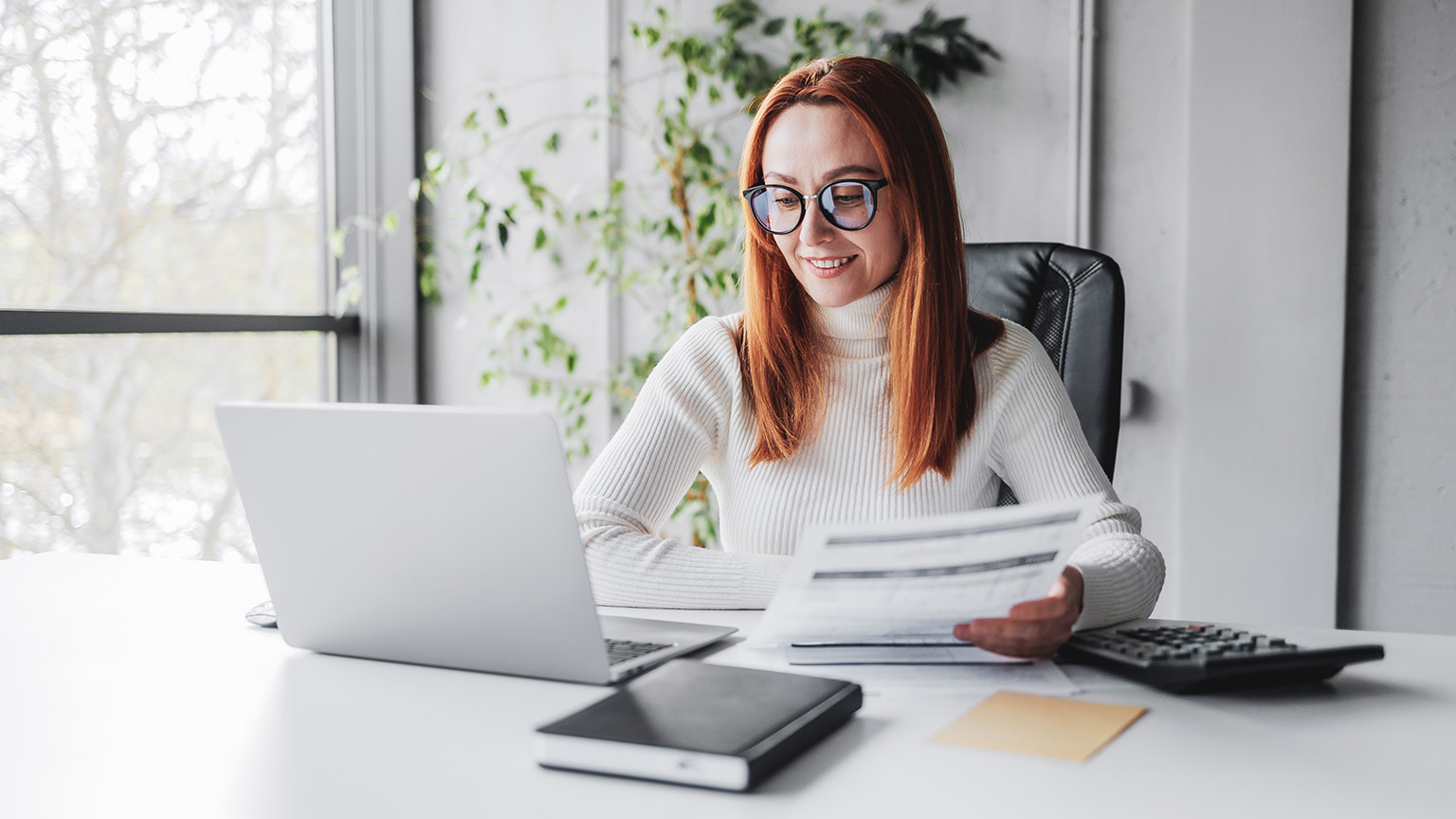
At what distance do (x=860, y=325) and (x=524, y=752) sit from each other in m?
0.91

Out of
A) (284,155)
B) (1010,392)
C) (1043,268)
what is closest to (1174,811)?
(1010,392)

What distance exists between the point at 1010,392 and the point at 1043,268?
1.07 feet

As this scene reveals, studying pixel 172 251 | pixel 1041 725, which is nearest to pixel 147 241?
pixel 172 251

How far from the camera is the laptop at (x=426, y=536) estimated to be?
85cm

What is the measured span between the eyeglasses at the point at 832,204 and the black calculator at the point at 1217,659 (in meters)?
0.66

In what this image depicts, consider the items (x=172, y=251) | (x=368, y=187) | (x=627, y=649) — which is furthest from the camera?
(x=368, y=187)

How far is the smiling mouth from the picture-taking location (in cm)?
148

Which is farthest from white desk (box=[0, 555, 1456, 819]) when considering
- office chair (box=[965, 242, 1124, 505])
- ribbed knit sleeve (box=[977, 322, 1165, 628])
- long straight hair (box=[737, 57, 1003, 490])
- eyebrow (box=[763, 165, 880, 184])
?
eyebrow (box=[763, 165, 880, 184])

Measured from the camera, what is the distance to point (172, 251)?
8.37 ft

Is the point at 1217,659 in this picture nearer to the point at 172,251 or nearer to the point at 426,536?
the point at 426,536

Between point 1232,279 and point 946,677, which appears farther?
point 1232,279

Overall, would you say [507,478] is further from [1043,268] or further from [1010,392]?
[1043,268]

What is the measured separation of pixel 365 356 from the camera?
314 cm

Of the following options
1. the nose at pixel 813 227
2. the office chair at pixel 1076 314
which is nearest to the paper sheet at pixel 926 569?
the nose at pixel 813 227
